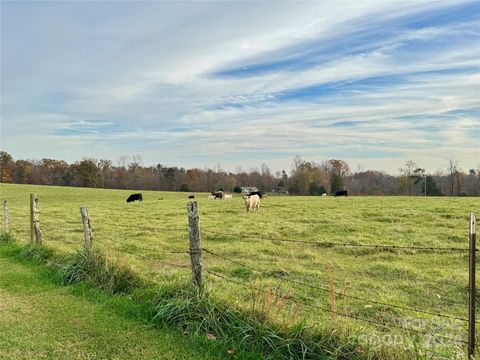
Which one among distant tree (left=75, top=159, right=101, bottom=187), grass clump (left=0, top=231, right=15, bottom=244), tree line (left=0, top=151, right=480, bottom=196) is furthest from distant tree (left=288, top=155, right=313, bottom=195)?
grass clump (left=0, top=231, right=15, bottom=244)

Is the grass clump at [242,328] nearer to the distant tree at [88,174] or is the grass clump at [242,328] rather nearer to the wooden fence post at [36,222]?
the wooden fence post at [36,222]

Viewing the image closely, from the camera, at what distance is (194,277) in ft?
20.3

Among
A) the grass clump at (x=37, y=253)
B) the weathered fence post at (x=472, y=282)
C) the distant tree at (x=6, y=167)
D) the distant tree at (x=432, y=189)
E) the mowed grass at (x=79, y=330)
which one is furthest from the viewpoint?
the distant tree at (x=6, y=167)

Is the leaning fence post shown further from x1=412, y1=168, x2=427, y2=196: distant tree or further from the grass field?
x1=412, y1=168, x2=427, y2=196: distant tree

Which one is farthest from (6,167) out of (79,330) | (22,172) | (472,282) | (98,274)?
(472,282)

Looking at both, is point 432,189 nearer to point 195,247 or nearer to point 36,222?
point 36,222

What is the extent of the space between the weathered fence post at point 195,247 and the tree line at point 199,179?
76.3 meters

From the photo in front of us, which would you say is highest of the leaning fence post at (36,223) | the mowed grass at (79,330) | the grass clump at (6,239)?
the leaning fence post at (36,223)

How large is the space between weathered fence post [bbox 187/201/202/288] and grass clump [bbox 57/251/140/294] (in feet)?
5.33

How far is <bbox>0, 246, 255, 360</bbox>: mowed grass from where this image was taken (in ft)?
16.1

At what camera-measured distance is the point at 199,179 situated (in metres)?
100

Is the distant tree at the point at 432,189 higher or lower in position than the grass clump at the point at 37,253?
higher

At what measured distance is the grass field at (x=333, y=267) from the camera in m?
5.32

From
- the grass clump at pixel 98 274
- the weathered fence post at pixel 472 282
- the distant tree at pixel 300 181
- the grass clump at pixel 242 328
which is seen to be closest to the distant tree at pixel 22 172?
the distant tree at pixel 300 181
